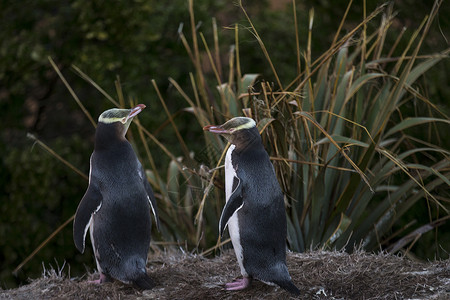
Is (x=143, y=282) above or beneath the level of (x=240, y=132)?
beneath

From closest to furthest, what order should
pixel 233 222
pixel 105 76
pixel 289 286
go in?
pixel 289 286 < pixel 233 222 < pixel 105 76

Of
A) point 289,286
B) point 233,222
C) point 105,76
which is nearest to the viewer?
point 289,286

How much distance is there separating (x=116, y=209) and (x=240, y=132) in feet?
1.91

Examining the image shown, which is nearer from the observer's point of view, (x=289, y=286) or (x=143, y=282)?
(x=289, y=286)

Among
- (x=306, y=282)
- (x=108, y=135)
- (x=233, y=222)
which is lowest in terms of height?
(x=306, y=282)

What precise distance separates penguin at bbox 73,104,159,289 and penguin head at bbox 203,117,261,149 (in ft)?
1.17

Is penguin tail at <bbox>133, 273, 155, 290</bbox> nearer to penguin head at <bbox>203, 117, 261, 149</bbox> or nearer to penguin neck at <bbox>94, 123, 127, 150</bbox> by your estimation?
penguin neck at <bbox>94, 123, 127, 150</bbox>

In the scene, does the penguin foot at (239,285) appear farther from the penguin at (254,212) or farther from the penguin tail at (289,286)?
the penguin tail at (289,286)

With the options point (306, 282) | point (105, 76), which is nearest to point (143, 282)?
point (306, 282)

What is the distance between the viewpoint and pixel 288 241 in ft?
11.2

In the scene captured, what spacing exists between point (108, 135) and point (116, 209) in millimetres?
301

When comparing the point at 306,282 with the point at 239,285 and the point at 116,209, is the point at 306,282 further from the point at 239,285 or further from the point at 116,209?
the point at 116,209

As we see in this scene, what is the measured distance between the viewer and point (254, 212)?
104 inches

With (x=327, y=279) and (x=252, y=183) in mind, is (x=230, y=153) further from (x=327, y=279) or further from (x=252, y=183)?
(x=327, y=279)
